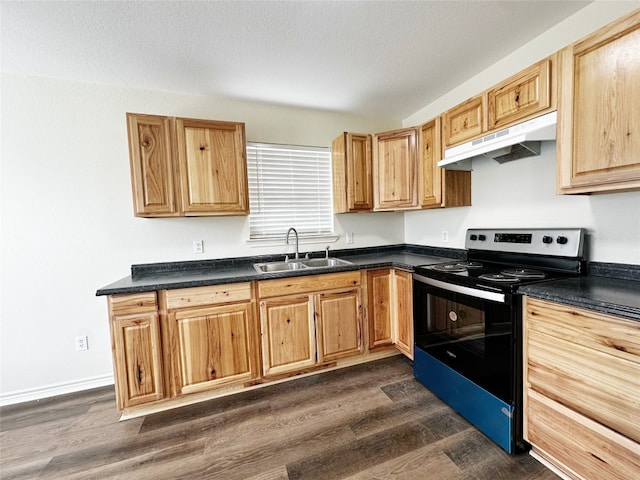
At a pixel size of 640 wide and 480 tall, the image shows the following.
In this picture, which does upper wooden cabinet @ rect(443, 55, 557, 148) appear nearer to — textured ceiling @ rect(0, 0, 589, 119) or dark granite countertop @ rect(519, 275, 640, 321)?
textured ceiling @ rect(0, 0, 589, 119)

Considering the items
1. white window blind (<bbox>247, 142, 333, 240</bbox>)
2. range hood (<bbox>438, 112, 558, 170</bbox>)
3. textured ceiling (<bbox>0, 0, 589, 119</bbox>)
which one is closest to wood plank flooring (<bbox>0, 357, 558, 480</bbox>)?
white window blind (<bbox>247, 142, 333, 240</bbox>)

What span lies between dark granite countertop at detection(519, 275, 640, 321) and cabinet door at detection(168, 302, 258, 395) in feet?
6.16

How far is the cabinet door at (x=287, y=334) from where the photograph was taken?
7.16 feet

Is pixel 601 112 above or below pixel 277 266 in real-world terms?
above

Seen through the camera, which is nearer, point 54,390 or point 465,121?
point 465,121

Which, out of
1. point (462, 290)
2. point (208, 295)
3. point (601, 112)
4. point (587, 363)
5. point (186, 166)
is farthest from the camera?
point (186, 166)

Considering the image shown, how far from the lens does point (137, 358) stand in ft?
6.19

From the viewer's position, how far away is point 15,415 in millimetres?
1982

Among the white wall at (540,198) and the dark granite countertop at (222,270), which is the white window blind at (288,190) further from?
the white wall at (540,198)

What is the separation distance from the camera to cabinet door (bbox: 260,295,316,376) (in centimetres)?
218

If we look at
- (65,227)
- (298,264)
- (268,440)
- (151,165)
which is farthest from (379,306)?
(65,227)

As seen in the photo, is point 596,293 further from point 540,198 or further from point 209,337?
point 209,337

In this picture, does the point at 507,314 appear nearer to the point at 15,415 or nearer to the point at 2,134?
the point at 15,415

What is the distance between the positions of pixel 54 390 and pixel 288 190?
8.63 feet
